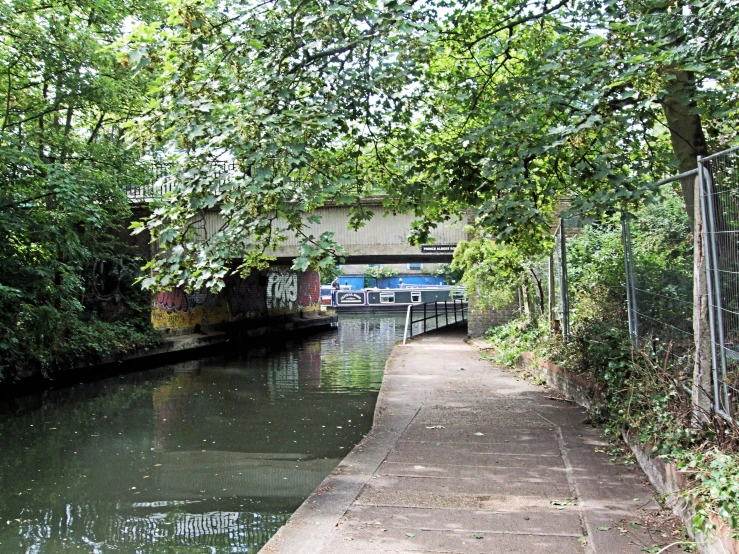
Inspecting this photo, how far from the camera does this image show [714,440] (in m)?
4.10

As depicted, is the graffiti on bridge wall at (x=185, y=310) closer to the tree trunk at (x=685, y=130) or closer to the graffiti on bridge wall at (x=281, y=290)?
the graffiti on bridge wall at (x=281, y=290)

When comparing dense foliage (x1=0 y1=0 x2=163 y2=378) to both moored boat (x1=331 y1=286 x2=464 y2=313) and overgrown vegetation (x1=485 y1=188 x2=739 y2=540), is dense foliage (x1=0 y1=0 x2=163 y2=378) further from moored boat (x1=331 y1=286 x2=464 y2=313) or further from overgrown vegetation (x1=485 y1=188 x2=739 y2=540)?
moored boat (x1=331 y1=286 x2=464 y2=313)

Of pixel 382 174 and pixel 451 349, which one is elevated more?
pixel 382 174

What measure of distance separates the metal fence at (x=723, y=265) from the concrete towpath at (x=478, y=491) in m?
0.94

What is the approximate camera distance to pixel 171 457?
8.01 metres

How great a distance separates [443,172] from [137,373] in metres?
11.1

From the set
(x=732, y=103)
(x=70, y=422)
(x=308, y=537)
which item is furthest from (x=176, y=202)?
(x=70, y=422)

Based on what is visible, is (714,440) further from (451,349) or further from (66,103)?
(66,103)

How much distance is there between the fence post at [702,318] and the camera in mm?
4438

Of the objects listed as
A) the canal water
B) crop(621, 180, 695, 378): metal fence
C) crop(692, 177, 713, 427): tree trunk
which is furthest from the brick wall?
crop(692, 177, 713, 427): tree trunk

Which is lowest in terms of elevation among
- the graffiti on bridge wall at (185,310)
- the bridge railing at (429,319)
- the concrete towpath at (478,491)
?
the concrete towpath at (478,491)

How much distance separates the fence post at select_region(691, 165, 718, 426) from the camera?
4438 millimetres

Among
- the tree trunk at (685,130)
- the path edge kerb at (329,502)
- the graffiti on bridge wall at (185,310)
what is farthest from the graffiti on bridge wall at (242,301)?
the tree trunk at (685,130)

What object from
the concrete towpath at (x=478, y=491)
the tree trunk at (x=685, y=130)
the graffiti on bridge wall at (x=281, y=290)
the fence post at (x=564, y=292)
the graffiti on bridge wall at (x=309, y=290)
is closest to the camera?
the concrete towpath at (x=478, y=491)
